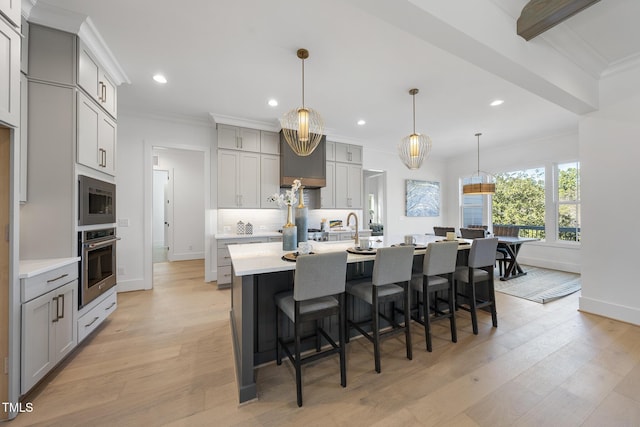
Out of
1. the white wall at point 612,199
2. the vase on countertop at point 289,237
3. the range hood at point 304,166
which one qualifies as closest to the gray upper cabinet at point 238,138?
the range hood at point 304,166

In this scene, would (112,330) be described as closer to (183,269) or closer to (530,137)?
(183,269)

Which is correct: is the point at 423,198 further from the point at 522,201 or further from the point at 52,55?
the point at 52,55

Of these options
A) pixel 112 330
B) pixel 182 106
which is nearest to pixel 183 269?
pixel 112 330

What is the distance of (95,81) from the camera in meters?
2.41

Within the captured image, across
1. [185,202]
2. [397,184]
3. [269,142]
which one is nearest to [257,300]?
[269,142]

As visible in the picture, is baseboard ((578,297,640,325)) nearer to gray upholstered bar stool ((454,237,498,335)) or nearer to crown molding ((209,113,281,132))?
gray upholstered bar stool ((454,237,498,335))

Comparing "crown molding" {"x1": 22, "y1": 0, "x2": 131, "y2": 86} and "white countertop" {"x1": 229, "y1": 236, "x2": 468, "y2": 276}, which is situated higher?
"crown molding" {"x1": 22, "y1": 0, "x2": 131, "y2": 86}

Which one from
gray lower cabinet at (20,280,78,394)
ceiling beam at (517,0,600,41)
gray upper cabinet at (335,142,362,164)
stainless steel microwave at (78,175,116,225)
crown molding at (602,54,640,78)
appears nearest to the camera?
gray lower cabinet at (20,280,78,394)

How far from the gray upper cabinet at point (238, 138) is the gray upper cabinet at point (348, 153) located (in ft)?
5.63

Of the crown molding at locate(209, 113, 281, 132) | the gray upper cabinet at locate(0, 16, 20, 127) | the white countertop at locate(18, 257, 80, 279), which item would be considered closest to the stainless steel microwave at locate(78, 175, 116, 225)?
the white countertop at locate(18, 257, 80, 279)

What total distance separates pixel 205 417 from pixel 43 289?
4.82 feet

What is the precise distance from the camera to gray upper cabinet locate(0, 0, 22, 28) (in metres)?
1.45

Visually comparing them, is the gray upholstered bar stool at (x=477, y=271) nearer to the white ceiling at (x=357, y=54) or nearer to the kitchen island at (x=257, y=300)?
the kitchen island at (x=257, y=300)

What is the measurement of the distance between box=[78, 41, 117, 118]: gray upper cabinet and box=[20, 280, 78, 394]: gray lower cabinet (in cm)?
179
